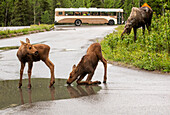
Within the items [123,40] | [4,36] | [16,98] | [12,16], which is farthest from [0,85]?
[12,16]

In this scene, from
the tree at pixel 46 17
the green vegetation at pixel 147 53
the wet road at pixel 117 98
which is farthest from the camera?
the tree at pixel 46 17

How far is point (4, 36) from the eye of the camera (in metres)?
25.7

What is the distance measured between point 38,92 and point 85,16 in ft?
148

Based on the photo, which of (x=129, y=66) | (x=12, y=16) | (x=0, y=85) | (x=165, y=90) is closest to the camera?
(x=165, y=90)

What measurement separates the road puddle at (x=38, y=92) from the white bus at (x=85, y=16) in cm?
4348

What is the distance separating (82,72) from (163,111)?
254cm

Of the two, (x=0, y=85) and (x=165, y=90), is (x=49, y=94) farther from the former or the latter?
(x=165, y=90)

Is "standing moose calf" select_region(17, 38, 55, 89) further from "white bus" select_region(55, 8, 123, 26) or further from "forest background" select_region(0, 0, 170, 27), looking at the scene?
"forest background" select_region(0, 0, 170, 27)

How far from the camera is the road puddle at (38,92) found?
6.48 meters

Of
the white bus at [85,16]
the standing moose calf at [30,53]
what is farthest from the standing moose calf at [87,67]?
the white bus at [85,16]

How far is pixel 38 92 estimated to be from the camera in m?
7.15

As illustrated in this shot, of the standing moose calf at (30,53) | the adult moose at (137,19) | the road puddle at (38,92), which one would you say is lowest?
the road puddle at (38,92)

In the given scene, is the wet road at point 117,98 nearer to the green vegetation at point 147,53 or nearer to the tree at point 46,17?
the green vegetation at point 147,53

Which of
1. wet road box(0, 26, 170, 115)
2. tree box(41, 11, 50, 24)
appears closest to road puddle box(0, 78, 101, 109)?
wet road box(0, 26, 170, 115)
